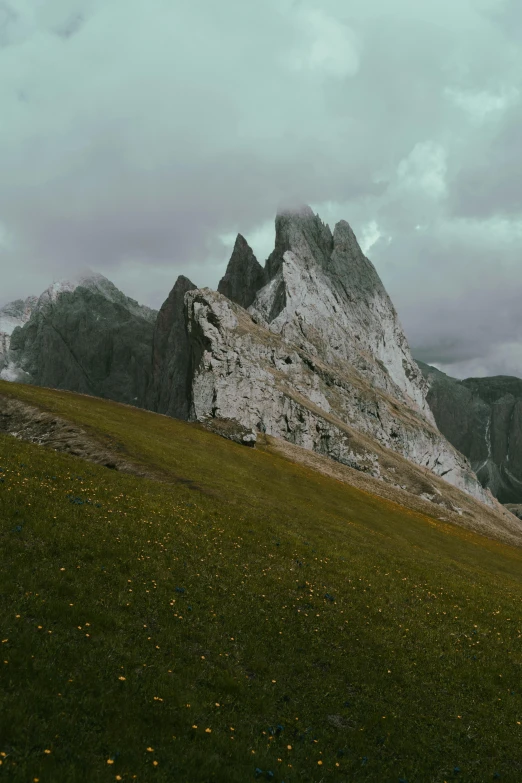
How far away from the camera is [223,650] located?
1374cm

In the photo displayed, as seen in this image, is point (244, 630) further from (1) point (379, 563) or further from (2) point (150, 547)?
(1) point (379, 563)

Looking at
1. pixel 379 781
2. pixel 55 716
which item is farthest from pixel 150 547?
pixel 379 781

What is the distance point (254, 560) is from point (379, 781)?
11690 mm

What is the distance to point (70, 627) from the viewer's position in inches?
493

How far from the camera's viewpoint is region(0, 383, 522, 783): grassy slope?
31.1 ft

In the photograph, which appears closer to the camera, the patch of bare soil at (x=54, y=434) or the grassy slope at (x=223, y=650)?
the grassy slope at (x=223, y=650)

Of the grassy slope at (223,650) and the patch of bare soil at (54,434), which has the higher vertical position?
the patch of bare soil at (54,434)

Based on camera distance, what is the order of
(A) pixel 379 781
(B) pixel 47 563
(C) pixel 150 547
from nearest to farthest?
(A) pixel 379 781 < (B) pixel 47 563 < (C) pixel 150 547

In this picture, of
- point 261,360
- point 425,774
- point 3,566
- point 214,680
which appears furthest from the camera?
point 261,360

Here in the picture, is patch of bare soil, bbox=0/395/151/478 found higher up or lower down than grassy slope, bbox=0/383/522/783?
higher up

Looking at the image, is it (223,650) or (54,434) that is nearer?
(223,650)

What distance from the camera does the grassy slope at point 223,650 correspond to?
373 inches

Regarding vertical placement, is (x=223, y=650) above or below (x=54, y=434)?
below

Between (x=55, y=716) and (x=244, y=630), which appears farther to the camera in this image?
(x=244, y=630)
